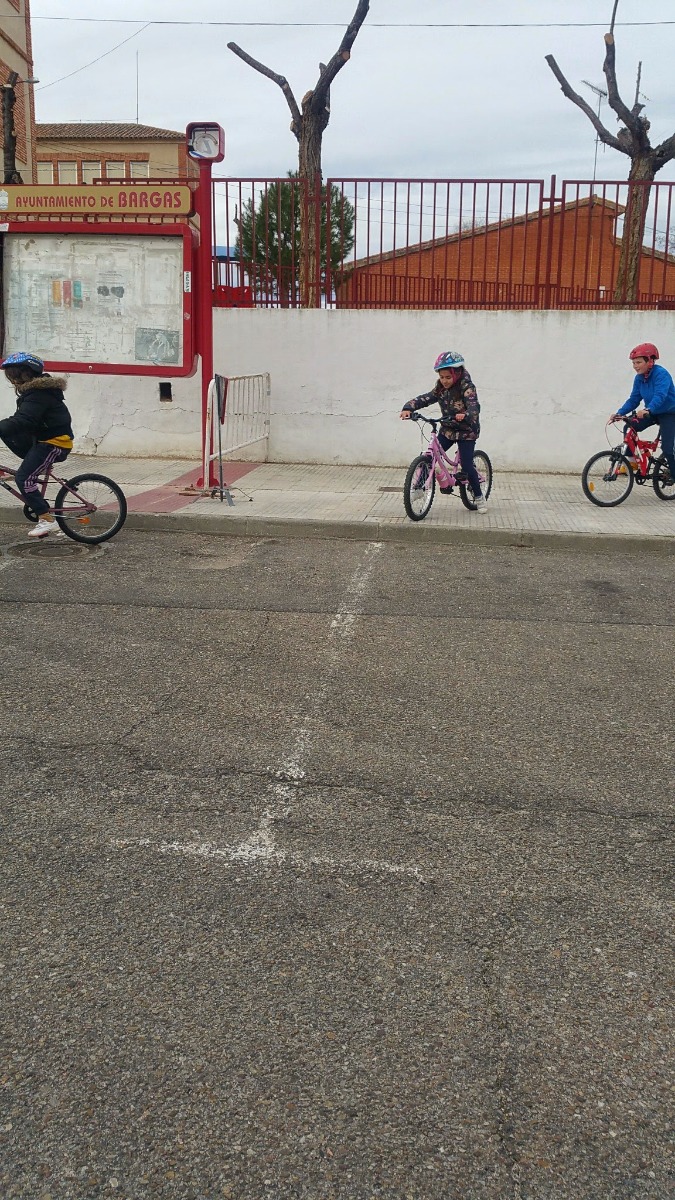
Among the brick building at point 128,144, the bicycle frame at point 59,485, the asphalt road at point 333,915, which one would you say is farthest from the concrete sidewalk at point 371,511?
the brick building at point 128,144

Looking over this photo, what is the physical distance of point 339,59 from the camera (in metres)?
19.9

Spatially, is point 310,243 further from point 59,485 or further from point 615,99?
point 615,99

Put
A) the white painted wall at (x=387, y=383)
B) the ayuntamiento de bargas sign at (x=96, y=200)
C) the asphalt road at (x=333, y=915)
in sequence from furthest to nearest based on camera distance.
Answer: the white painted wall at (x=387, y=383), the ayuntamiento de bargas sign at (x=96, y=200), the asphalt road at (x=333, y=915)

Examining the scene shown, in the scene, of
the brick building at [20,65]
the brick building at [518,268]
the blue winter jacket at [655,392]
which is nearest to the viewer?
the blue winter jacket at [655,392]

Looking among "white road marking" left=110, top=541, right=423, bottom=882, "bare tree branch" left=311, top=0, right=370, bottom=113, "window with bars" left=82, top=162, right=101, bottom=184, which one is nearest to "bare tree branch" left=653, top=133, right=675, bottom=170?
"bare tree branch" left=311, top=0, right=370, bottom=113

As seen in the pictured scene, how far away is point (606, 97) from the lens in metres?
20.3

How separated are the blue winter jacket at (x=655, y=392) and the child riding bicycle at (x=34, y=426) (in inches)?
226

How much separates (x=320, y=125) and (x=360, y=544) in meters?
13.7

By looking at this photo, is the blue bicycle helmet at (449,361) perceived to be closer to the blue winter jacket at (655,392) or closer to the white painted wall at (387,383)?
the blue winter jacket at (655,392)

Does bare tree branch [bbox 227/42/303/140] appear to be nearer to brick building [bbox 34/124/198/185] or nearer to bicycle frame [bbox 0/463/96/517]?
bicycle frame [bbox 0/463/96/517]

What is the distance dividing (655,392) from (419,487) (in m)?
2.90

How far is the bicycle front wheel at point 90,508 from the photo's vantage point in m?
8.44

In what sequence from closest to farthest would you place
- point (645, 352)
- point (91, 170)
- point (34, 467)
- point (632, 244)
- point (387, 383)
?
point (34, 467) → point (645, 352) → point (632, 244) → point (387, 383) → point (91, 170)

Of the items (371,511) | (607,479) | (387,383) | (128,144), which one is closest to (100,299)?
(387,383)
